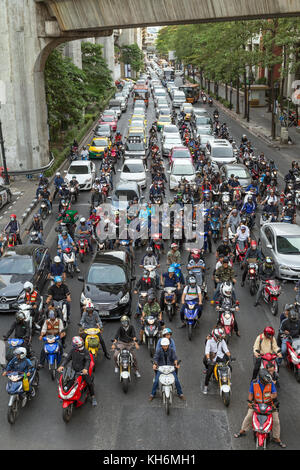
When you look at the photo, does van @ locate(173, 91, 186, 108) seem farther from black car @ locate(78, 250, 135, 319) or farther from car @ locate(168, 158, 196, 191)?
black car @ locate(78, 250, 135, 319)

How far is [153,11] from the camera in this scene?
25.9 m

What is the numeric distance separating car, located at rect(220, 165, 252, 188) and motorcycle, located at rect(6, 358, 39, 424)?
18.0 m

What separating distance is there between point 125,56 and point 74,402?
115 metres

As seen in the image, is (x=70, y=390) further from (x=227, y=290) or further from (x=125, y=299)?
(x=227, y=290)

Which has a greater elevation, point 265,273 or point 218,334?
point 218,334

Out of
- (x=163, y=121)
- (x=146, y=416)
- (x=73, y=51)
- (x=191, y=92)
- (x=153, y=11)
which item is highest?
(x=153, y=11)

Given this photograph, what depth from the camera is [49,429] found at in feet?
31.3

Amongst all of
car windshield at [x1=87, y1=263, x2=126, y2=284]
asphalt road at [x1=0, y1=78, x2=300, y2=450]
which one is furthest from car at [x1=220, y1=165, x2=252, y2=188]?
asphalt road at [x1=0, y1=78, x2=300, y2=450]

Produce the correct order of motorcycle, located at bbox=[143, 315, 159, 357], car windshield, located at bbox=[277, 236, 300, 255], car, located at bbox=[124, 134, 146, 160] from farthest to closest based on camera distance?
car, located at bbox=[124, 134, 146, 160] < car windshield, located at bbox=[277, 236, 300, 255] < motorcycle, located at bbox=[143, 315, 159, 357]

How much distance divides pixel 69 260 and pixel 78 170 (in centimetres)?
1301

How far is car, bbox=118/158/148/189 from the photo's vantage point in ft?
90.0

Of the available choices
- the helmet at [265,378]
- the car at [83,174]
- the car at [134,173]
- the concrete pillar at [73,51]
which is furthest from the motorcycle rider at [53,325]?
the concrete pillar at [73,51]

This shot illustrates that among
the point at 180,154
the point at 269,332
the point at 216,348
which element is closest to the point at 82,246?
the point at 216,348
